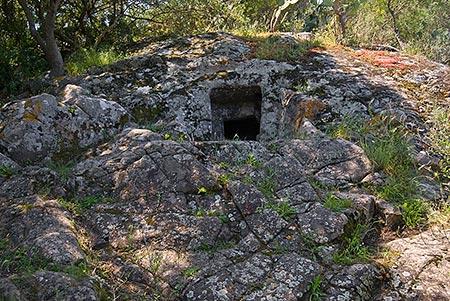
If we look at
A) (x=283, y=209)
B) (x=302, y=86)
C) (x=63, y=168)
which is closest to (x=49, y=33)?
(x=63, y=168)

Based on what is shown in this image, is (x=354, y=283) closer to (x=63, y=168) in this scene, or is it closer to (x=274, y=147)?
(x=274, y=147)

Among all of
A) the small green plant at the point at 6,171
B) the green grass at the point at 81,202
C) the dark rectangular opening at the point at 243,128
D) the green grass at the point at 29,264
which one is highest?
the small green plant at the point at 6,171

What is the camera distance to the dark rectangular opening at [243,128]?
24.1 feet

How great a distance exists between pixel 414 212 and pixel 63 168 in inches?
136

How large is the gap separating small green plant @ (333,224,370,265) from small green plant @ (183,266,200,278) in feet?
3.61

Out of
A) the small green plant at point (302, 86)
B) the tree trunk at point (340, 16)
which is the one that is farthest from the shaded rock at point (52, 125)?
the tree trunk at point (340, 16)

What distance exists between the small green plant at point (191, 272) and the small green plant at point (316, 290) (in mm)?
854

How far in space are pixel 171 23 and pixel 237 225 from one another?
21.2ft

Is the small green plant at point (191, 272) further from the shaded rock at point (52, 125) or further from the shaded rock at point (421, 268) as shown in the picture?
the shaded rock at point (52, 125)

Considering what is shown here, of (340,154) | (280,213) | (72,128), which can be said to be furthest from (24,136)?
(340,154)

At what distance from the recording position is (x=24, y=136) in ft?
16.7

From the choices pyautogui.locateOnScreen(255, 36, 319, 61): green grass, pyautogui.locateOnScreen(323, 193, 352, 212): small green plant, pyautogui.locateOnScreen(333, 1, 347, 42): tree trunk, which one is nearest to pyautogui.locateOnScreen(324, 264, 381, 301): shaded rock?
pyautogui.locateOnScreen(323, 193, 352, 212): small green plant

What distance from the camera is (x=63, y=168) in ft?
15.8

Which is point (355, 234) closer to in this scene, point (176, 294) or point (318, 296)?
point (318, 296)
